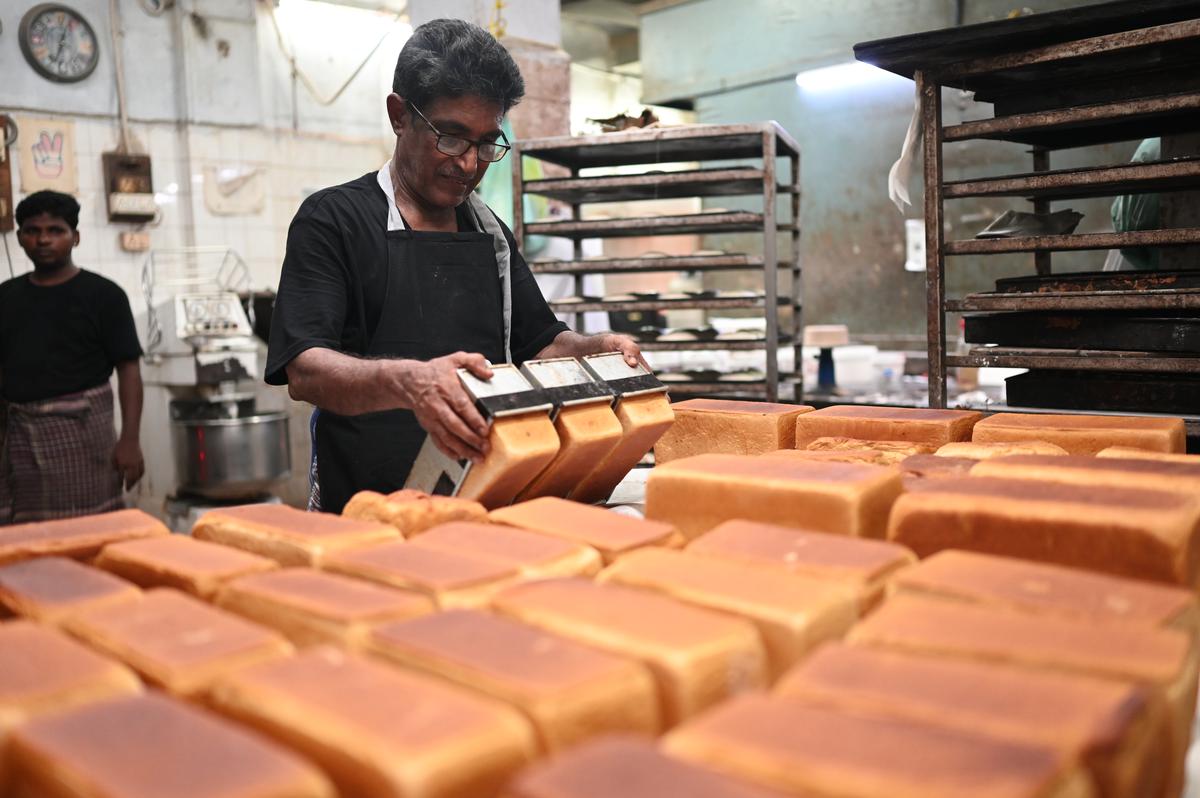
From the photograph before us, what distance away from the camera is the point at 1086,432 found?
157 centimetres

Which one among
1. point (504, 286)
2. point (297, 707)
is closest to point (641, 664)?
point (297, 707)

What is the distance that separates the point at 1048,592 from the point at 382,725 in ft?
1.95

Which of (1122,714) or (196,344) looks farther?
(196,344)

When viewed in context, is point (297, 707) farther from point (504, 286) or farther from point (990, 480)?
point (504, 286)

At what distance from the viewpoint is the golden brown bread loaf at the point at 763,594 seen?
83 centimetres

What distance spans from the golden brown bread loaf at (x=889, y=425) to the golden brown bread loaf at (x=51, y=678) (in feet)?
4.11

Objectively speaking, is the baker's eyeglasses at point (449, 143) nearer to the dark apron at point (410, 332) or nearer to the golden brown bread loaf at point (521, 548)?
the dark apron at point (410, 332)

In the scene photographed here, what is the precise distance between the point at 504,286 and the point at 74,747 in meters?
1.85

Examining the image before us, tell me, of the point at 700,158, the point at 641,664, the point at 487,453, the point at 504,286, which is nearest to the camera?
the point at 641,664

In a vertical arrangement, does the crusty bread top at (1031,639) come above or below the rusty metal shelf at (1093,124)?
below

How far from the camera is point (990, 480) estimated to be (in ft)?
3.97

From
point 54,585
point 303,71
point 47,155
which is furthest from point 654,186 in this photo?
point 303,71

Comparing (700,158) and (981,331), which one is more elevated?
(700,158)

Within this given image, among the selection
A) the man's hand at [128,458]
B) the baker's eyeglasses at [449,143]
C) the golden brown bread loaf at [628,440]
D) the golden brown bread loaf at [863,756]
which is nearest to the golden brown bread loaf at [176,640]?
the golden brown bread loaf at [863,756]
